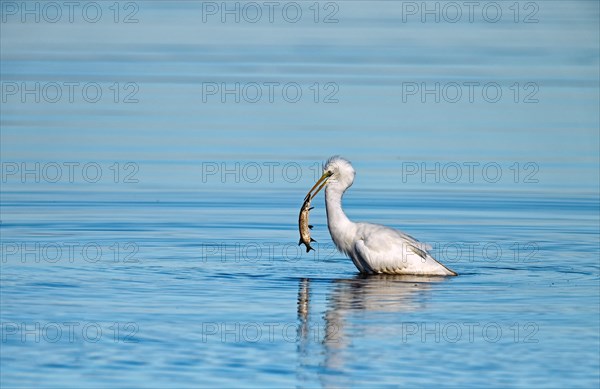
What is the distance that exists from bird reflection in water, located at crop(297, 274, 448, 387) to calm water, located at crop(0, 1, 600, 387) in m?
0.04

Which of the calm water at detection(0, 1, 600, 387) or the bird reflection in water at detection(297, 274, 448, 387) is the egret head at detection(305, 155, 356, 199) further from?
the bird reflection in water at detection(297, 274, 448, 387)

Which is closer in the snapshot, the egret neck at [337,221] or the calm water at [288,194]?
the calm water at [288,194]

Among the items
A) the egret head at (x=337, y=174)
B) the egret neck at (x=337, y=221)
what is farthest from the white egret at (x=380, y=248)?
the egret head at (x=337, y=174)

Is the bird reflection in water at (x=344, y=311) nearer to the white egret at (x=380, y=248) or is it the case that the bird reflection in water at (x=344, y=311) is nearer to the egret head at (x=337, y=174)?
the white egret at (x=380, y=248)

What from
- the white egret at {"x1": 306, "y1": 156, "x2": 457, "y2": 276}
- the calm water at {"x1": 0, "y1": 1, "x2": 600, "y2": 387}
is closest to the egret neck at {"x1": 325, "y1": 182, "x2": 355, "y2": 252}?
the white egret at {"x1": 306, "y1": 156, "x2": 457, "y2": 276}

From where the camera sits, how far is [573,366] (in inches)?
433

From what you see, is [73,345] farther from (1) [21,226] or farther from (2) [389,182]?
(2) [389,182]

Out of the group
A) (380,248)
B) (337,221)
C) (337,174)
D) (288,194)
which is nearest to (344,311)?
(380,248)

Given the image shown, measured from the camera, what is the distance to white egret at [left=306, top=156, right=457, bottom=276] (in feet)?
50.2

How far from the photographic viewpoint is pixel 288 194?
20250 mm

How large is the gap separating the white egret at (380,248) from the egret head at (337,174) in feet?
0.74

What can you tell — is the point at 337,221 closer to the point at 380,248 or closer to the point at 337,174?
the point at 337,174

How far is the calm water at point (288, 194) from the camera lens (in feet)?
37.4

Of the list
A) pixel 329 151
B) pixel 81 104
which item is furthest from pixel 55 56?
pixel 329 151
